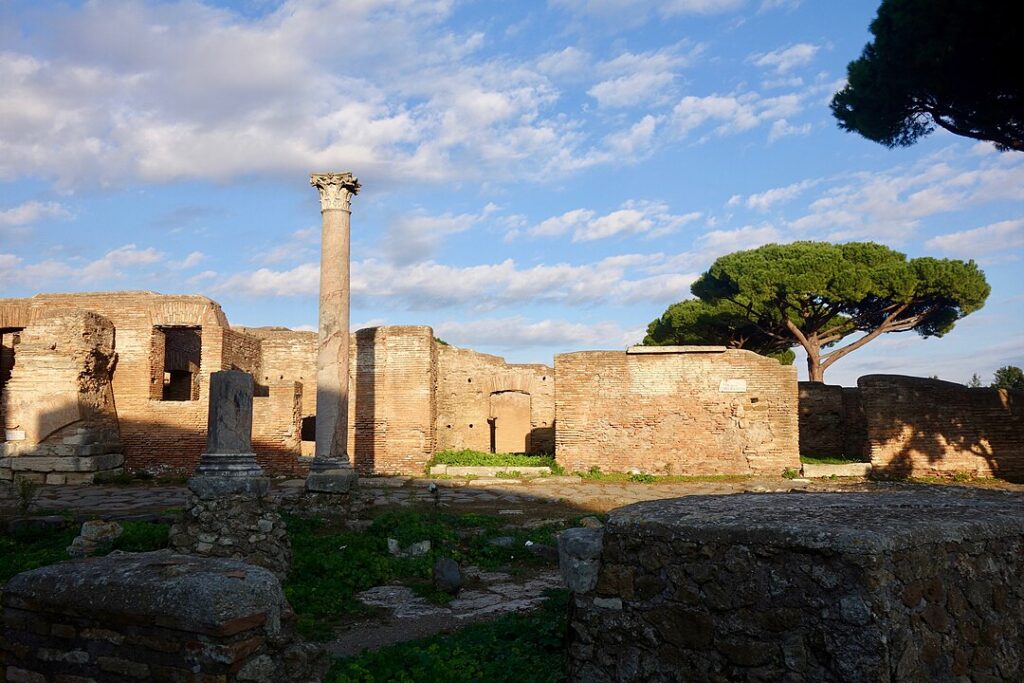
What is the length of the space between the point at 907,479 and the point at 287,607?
46.8ft

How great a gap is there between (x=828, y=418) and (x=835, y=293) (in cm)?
511

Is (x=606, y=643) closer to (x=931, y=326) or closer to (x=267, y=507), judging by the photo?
(x=267, y=507)

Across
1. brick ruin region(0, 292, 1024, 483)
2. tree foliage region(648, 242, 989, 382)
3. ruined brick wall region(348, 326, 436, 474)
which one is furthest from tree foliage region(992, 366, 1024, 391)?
ruined brick wall region(348, 326, 436, 474)

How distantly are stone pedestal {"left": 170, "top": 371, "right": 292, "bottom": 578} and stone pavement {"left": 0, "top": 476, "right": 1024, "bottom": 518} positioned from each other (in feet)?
9.52

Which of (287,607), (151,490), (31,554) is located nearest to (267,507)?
(31,554)

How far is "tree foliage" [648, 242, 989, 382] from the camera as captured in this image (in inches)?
824

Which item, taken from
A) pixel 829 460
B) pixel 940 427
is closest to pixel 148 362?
pixel 829 460

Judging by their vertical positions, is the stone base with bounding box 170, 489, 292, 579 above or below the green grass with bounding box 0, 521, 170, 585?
above

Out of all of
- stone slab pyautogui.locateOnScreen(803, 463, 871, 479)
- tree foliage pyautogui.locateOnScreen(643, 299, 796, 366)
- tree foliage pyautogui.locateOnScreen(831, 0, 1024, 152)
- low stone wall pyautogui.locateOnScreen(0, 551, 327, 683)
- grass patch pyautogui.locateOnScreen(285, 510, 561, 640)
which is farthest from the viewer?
Answer: tree foliage pyautogui.locateOnScreen(643, 299, 796, 366)

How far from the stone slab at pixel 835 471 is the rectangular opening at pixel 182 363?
14.5 metres

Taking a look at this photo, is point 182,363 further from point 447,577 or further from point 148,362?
point 447,577

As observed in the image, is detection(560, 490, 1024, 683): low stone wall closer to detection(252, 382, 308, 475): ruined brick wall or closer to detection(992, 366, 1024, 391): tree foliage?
detection(252, 382, 308, 475): ruined brick wall

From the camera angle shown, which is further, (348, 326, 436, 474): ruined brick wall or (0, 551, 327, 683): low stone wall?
(348, 326, 436, 474): ruined brick wall

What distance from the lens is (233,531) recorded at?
21.7 ft
